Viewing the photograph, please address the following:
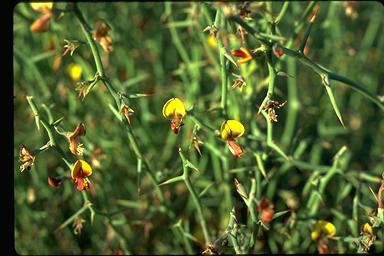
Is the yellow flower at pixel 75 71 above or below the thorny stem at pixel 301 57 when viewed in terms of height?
below

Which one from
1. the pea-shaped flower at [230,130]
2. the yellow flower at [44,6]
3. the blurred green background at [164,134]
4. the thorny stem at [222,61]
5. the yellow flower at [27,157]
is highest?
the yellow flower at [44,6]

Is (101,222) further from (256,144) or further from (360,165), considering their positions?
(360,165)

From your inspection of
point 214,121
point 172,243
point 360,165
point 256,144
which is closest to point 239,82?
point 256,144

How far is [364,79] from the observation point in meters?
1.62

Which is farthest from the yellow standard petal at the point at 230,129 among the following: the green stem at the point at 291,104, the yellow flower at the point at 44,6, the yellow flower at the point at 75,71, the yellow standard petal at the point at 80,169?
the yellow flower at the point at 75,71

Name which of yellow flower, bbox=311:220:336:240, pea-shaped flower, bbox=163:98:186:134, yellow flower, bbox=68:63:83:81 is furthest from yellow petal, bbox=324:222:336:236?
yellow flower, bbox=68:63:83:81

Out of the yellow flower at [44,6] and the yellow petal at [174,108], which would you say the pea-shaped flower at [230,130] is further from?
the yellow flower at [44,6]

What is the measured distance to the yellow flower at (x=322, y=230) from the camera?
3.21 ft

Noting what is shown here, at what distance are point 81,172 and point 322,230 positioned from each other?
0.50 meters

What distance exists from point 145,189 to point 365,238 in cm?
72

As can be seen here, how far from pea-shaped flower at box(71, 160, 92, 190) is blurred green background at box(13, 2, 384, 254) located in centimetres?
29

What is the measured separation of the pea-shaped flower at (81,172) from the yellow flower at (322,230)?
18.6 inches

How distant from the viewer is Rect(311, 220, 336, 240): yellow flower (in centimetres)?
98

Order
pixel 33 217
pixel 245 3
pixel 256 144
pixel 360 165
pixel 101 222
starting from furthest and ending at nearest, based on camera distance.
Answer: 1. pixel 360 165
2. pixel 101 222
3. pixel 33 217
4. pixel 256 144
5. pixel 245 3
